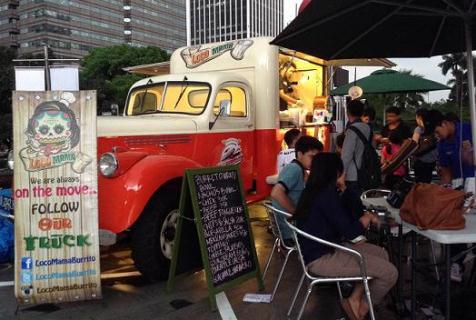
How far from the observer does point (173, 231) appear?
5.08 m

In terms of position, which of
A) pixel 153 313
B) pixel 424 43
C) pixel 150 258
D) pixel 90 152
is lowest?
pixel 153 313

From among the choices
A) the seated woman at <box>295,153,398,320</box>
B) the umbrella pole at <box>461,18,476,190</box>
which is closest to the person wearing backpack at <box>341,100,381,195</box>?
the umbrella pole at <box>461,18,476,190</box>

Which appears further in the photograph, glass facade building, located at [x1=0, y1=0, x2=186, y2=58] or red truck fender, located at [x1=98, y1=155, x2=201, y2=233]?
glass facade building, located at [x1=0, y1=0, x2=186, y2=58]

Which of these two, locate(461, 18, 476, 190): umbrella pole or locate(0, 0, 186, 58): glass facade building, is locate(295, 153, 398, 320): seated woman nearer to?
locate(461, 18, 476, 190): umbrella pole

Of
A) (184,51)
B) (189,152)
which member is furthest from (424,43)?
(184,51)

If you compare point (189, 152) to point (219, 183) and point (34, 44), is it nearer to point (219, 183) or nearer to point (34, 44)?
point (219, 183)

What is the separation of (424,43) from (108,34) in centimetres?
11742

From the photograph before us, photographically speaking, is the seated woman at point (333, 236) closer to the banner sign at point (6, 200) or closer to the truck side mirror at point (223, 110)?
the truck side mirror at point (223, 110)

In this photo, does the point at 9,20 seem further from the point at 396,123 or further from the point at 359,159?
the point at 359,159

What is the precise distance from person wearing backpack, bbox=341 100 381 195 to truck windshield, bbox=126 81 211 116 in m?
1.94

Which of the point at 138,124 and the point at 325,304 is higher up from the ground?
the point at 138,124

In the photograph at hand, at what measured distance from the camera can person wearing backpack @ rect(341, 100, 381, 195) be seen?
209 inches

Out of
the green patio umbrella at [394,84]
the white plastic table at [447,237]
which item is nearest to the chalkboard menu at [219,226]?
the white plastic table at [447,237]

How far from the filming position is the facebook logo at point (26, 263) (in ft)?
13.5
